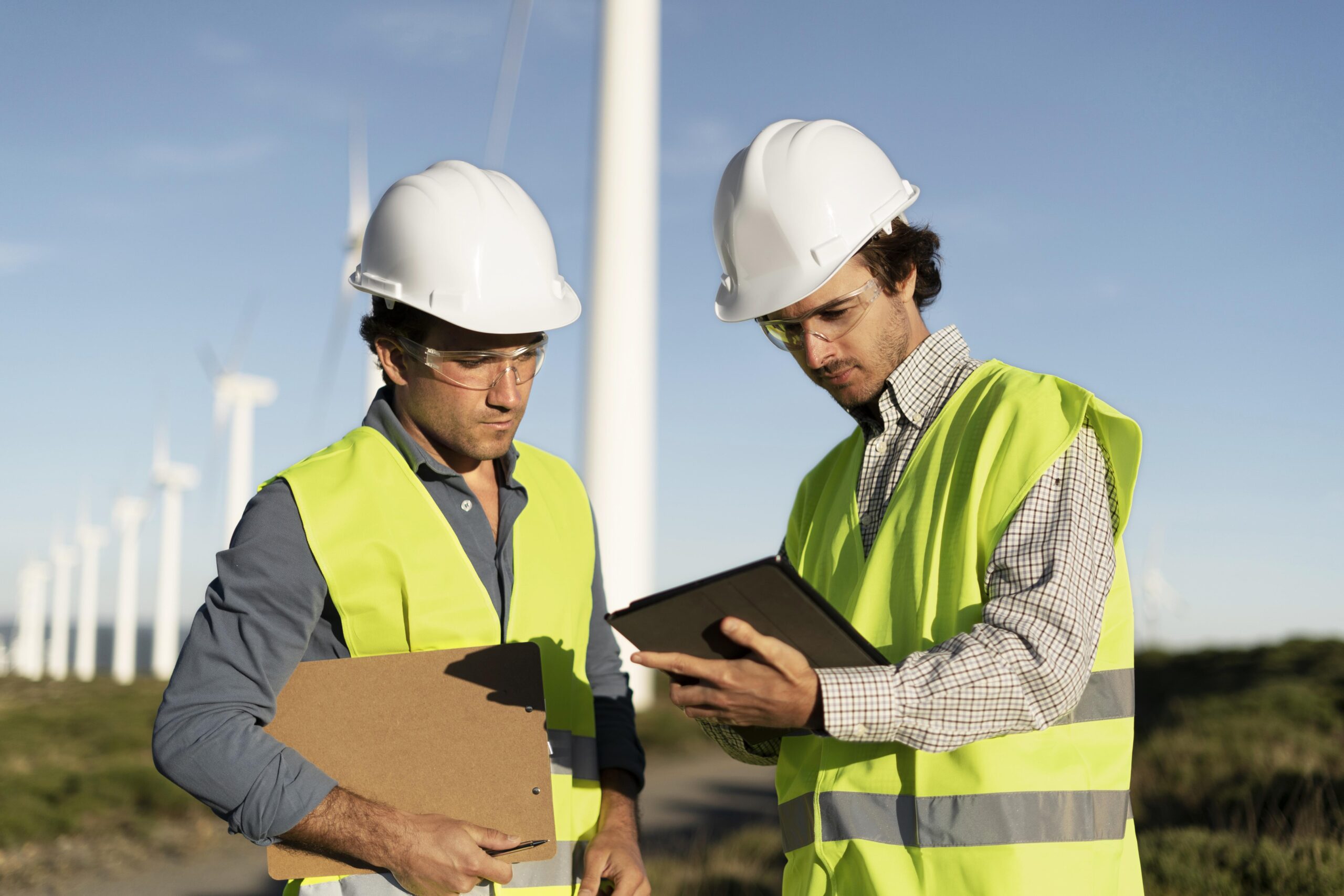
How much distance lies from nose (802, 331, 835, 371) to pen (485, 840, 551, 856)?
1.43 meters

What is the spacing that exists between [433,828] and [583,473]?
46.7 ft

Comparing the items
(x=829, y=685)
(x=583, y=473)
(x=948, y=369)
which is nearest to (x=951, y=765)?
(x=829, y=685)

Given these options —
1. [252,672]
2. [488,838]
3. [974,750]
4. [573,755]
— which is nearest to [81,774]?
[573,755]

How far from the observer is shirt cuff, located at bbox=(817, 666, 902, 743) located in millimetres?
2260

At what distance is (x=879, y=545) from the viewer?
2.71 meters

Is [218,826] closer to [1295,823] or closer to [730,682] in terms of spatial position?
[1295,823]

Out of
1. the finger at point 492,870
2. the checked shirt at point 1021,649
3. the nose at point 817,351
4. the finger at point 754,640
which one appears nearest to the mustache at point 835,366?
the nose at point 817,351

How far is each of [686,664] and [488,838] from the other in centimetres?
76

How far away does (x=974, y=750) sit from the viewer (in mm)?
2414

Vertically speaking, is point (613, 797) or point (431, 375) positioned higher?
point (431, 375)

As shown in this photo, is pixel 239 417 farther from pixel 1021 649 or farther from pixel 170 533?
pixel 1021 649

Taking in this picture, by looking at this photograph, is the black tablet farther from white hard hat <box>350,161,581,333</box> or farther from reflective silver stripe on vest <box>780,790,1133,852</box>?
white hard hat <box>350,161,581,333</box>

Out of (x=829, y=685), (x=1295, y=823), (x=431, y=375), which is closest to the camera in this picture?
(x=829, y=685)

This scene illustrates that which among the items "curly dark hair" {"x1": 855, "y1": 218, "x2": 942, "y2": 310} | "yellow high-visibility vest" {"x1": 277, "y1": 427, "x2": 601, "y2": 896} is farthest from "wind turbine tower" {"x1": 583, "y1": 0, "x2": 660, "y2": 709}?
"yellow high-visibility vest" {"x1": 277, "y1": 427, "x2": 601, "y2": 896}
